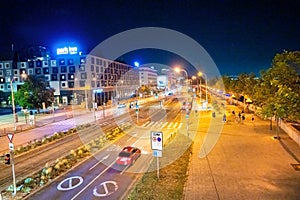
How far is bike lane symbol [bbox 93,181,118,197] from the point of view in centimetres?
1539

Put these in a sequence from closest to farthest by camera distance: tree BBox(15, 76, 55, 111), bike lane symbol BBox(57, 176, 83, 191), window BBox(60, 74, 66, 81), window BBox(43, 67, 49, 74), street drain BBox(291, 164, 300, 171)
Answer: bike lane symbol BBox(57, 176, 83, 191)
street drain BBox(291, 164, 300, 171)
tree BBox(15, 76, 55, 111)
window BBox(60, 74, 66, 81)
window BBox(43, 67, 49, 74)

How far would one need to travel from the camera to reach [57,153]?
24.5 metres

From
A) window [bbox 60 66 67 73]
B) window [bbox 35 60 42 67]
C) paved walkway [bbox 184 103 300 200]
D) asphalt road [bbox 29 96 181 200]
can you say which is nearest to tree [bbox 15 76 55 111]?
window [bbox 60 66 67 73]

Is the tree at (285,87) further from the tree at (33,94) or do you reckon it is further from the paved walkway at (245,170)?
the tree at (33,94)

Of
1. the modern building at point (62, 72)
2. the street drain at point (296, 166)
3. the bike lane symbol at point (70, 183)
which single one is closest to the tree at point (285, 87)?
the street drain at point (296, 166)

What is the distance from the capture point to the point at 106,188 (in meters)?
16.2

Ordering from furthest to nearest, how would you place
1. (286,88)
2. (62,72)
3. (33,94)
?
(62,72)
(33,94)
(286,88)

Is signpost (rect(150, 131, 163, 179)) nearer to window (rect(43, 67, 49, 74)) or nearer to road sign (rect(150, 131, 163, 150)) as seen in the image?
road sign (rect(150, 131, 163, 150))

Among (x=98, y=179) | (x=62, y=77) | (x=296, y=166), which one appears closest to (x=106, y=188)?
(x=98, y=179)

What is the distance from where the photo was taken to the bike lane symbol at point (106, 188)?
15391 mm

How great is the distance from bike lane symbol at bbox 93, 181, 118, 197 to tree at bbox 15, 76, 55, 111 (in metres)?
48.5

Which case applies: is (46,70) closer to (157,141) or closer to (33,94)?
(33,94)

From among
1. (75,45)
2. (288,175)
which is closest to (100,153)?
(288,175)

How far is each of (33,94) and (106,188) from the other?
1951 inches
